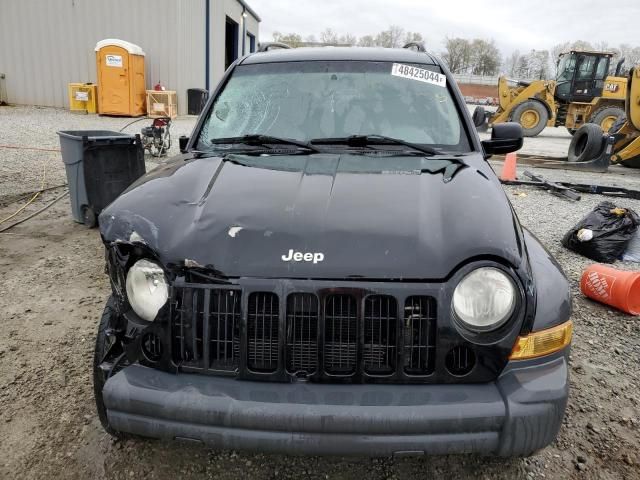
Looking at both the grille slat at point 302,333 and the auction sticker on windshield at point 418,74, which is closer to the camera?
the grille slat at point 302,333

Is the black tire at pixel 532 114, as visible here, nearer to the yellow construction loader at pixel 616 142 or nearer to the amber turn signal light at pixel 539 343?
the yellow construction loader at pixel 616 142

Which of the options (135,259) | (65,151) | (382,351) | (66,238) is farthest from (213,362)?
(65,151)

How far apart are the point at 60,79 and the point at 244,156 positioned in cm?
2063

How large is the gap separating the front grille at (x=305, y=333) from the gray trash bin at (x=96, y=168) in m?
4.23

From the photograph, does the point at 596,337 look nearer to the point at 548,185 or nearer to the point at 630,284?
the point at 630,284

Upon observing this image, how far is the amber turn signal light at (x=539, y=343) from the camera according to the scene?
1818mm

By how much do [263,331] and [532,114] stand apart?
19.1m

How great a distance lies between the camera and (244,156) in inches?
104

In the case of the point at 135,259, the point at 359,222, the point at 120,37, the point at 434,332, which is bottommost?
the point at 434,332

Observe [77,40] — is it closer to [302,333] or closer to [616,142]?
[616,142]

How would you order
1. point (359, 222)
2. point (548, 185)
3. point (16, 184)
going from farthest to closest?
point (548, 185) → point (16, 184) → point (359, 222)

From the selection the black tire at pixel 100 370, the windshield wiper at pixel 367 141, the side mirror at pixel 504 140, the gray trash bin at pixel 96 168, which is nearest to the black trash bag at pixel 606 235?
the side mirror at pixel 504 140

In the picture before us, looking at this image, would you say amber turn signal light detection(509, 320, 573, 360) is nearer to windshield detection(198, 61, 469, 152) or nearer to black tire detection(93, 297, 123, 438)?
windshield detection(198, 61, 469, 152)

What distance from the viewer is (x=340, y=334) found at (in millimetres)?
1811
